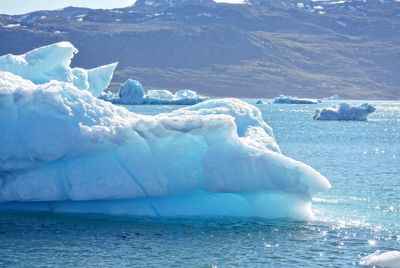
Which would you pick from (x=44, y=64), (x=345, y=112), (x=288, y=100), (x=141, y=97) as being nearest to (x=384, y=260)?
(x=44, y=64)

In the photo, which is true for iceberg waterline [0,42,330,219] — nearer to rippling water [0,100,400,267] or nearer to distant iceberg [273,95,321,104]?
rippling water [0,100,400,267]

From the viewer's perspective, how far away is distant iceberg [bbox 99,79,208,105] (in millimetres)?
115125

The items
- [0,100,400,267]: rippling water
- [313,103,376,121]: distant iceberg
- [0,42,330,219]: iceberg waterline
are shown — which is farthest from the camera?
[313,103,376,121]: distant iceberg

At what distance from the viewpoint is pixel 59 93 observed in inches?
1029

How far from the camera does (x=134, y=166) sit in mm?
25250

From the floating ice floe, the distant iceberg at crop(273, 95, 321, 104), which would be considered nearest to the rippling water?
the floating ice floe

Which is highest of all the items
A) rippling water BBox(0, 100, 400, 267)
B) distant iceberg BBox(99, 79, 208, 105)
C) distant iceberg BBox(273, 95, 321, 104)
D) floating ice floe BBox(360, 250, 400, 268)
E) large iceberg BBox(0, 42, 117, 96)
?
large iceberg BBox(0, 42, 117, 96)

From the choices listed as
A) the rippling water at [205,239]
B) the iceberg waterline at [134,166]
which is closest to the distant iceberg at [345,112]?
the rippling water at [205,239]

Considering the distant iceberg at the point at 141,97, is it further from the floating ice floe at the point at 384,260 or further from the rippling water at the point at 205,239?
the floating ice floe at the point at 384,260

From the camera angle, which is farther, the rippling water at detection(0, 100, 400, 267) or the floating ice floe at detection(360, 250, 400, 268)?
the rippling water at detection(0, 100, 400, 267)

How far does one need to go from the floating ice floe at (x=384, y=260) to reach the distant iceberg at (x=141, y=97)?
94722mm

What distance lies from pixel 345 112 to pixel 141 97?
35.4 meters

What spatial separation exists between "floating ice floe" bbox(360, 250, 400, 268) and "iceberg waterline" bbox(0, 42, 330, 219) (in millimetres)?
5327

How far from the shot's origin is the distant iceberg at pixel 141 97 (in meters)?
115
